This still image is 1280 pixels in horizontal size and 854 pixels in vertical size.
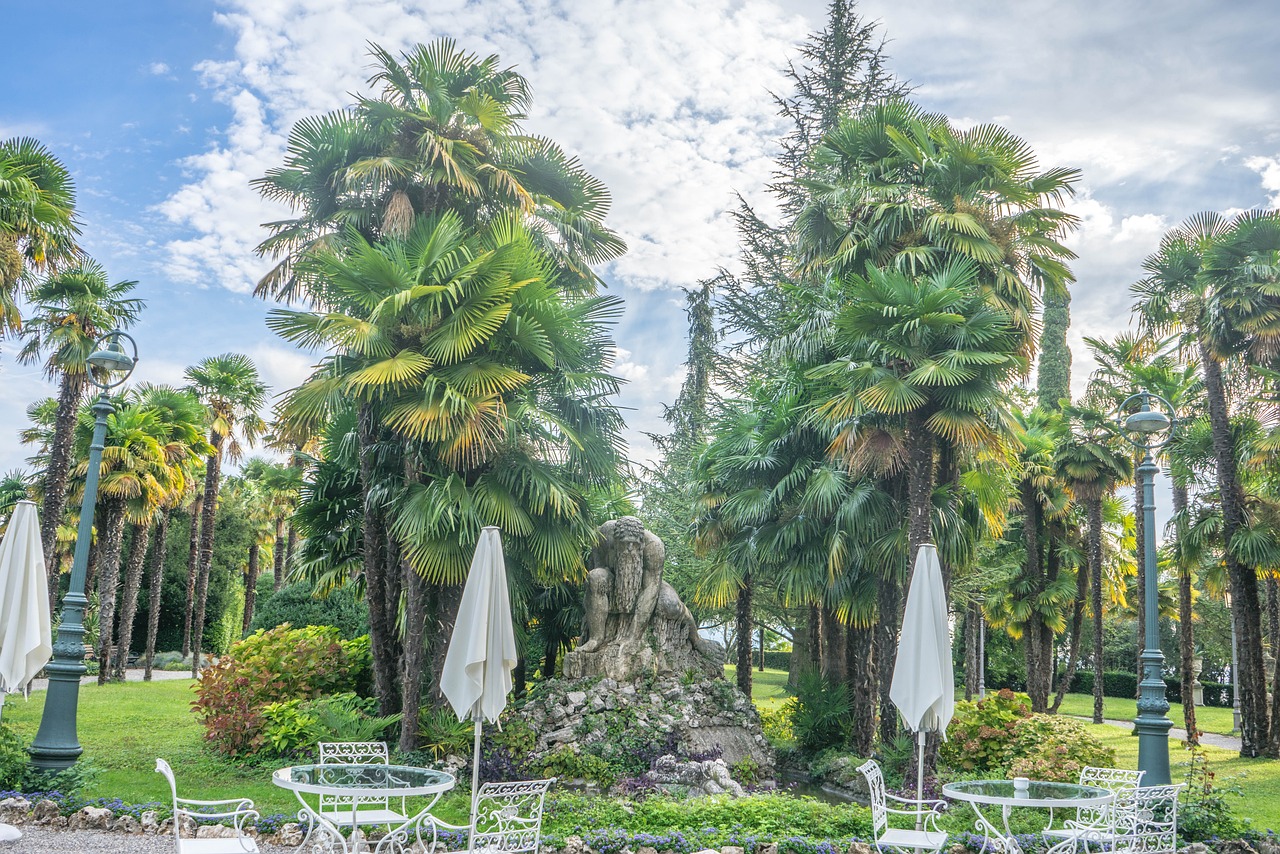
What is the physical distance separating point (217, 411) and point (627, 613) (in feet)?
66.1

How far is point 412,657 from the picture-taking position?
12.0 m

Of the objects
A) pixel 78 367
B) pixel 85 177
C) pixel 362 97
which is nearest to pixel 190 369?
pixel 78 367

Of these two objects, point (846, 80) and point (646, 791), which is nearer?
point (646, 791)

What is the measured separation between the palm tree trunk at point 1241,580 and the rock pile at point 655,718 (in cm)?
1010

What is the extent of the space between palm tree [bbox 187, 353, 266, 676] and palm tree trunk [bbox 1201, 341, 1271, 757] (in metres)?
25.7

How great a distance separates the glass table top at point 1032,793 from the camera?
7336 mm

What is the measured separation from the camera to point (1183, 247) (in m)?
17.7

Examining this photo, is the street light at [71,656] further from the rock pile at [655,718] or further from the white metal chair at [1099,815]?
the white metal chair at [1099,815]

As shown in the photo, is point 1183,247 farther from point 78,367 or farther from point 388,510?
point 78,367

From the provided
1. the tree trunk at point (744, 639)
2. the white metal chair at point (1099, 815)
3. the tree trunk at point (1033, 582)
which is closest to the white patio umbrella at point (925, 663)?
the white metal chair at point (1099, 815)

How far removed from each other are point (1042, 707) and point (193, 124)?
2282 centimetres

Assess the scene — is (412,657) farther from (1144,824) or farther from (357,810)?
(1144,824)

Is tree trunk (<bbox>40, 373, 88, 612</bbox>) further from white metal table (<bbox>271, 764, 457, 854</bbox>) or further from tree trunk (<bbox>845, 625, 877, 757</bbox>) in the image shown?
tree trunk (<bbox>845, 625, 877, 757</bbox>)

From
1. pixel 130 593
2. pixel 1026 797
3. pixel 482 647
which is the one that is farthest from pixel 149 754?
pixel 130 593
